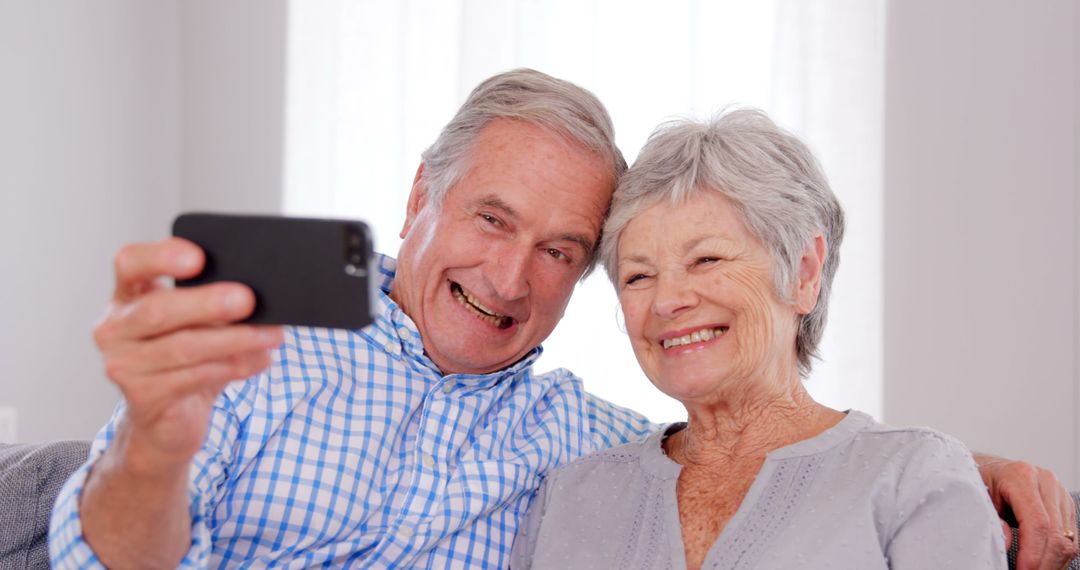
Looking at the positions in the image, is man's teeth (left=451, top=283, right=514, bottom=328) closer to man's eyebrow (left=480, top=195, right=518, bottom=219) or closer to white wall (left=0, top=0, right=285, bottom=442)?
man's eyebrow (left=480, top=195, right=518, bottom=219)

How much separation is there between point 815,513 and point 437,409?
60cm

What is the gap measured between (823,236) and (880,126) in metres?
→ 1.29

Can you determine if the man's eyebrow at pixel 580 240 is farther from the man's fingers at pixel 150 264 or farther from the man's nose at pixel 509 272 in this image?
the man's fingers at pixel 150 264

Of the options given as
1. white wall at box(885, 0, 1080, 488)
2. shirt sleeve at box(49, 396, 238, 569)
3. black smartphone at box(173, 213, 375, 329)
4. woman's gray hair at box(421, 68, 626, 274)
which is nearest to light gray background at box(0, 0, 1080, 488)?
white wall at box(885, 0, 1080, 488)

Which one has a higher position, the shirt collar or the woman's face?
the woman's face

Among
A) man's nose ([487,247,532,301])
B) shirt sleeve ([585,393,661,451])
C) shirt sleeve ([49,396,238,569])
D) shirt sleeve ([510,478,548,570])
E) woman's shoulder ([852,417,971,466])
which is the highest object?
man's nose ([487,247,532,301])

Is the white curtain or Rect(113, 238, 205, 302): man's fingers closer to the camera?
Rect(113, 238, 205, 302): man's fingers

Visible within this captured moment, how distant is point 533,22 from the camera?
3.16 metres

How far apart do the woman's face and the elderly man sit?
25 centimetres

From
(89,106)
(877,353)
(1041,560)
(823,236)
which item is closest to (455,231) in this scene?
(823,236)

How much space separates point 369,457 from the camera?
1618 mm

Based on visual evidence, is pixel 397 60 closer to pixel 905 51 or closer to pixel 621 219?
pixel 905 51

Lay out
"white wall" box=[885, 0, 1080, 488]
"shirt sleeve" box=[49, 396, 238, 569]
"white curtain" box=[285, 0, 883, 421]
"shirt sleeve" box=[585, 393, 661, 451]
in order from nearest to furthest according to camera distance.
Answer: "shirt sleeve" box=[49, 396, 238, 569] → "shirt sleeve" box=[585, 393, 661, 451] → "white wall" box=[885, 0, 1080, 488] → "white curtain" box=[285, 0, 883, 421]

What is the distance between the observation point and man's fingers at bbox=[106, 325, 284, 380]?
94 centimetres
